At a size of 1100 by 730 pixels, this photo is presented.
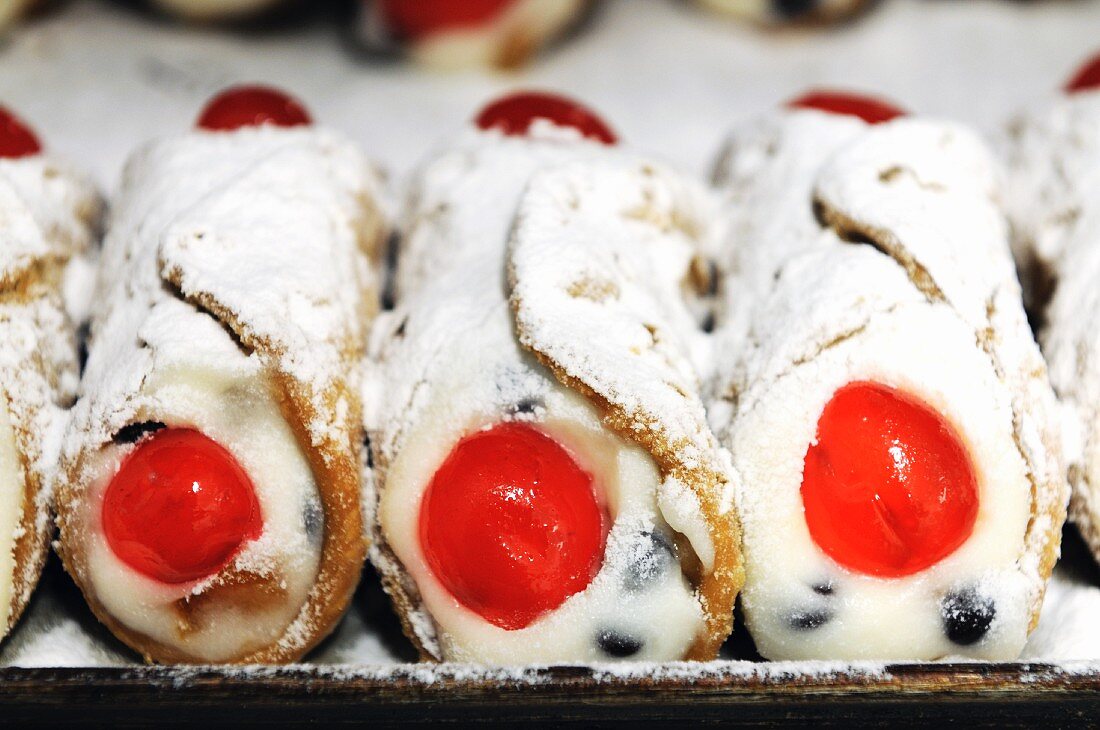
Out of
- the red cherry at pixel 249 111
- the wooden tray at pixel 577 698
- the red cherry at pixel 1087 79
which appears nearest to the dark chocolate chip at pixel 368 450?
the wooden tray at pixel 577 698

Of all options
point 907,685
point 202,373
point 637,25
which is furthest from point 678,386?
point 637,25

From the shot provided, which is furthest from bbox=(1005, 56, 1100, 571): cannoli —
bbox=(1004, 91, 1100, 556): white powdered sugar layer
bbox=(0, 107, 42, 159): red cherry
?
bbox=(0, 107, 42, 159): red cherry

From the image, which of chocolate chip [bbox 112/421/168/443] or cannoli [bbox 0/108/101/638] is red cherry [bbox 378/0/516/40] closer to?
cannoli [bbox 0/108/101/638]

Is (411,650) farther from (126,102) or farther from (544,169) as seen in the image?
(126,102)

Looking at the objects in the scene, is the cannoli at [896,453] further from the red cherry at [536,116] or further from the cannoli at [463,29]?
the cannoli at [463,29]

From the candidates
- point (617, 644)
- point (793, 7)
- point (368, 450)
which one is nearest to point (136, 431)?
point (368, 450)

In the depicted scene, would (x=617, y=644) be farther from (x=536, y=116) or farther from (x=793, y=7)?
(x=793, y=7)
